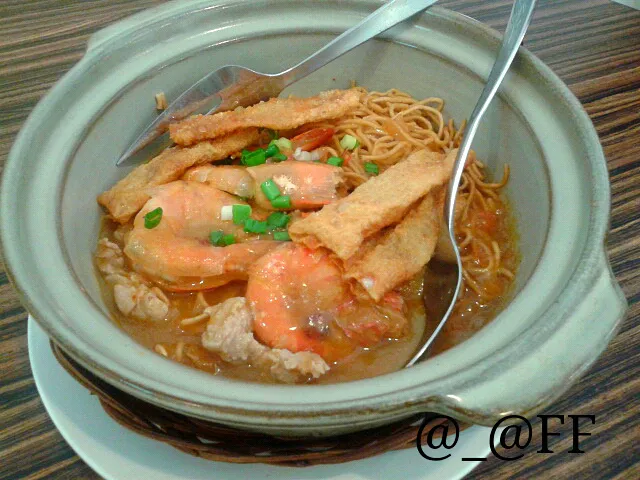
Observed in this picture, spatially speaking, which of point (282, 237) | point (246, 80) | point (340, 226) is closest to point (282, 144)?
point (246, 80)

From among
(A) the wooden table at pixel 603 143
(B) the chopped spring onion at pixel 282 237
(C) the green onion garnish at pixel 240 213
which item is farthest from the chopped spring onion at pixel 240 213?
(A) the wooden table at pixel 603 143

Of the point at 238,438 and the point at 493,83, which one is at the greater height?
the point at 493,83

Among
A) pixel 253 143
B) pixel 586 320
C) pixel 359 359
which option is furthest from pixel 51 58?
pixel 586 320

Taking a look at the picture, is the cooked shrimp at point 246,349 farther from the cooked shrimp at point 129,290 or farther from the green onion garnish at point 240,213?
the green onion garnish at point 240,213

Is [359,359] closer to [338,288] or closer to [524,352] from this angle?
[338,288]

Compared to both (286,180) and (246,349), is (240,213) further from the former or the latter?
(246,349)

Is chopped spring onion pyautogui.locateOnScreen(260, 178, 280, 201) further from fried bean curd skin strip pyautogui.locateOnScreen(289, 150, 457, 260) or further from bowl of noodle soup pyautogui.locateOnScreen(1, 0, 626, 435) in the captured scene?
fried bean curd skin strip pyautogui.locateOnScreen(289, 150, 457, 260)

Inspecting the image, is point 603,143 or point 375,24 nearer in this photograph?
point 375,24

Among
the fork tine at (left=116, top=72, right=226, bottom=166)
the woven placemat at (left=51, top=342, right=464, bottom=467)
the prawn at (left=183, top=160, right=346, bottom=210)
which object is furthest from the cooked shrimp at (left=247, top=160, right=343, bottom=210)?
the woven placemat at (left=51, top=342, right=464, bottom=467)
